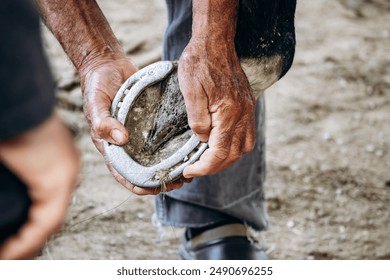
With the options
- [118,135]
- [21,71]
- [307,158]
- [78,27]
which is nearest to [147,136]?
[118,135]

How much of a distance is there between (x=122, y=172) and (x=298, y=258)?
50cm

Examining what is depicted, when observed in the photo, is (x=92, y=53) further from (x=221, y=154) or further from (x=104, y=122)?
(x=221, y=154)

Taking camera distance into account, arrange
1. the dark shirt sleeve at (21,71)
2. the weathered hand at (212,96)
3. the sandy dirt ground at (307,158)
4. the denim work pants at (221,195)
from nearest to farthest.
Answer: the dark shirt sleeve at (21,71)
the weathered hand at (212,96)
the denim work pants at (221,195)
the sandy dirt ground at (307,158)

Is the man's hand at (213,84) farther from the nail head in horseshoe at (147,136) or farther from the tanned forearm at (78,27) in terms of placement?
the tanned forearm at (78,27)

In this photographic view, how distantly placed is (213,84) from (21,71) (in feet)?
1.16

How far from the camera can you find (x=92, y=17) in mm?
963

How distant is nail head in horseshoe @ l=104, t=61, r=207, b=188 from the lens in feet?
2.93

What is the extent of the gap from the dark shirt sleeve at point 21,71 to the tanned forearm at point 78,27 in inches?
16.2

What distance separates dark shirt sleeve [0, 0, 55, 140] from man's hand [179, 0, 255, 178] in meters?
0.33

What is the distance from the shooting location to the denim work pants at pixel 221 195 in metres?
1.11

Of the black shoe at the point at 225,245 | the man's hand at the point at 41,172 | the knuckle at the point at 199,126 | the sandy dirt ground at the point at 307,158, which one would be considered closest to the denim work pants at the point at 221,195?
the black shoe at the point at 225,245

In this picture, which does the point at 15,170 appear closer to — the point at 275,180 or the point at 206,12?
the point at 206,12

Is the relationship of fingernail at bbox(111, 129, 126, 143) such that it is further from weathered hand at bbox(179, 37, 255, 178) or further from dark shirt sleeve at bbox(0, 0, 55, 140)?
dark shirt sleeve at bbox(0, 0, 55, 140)
